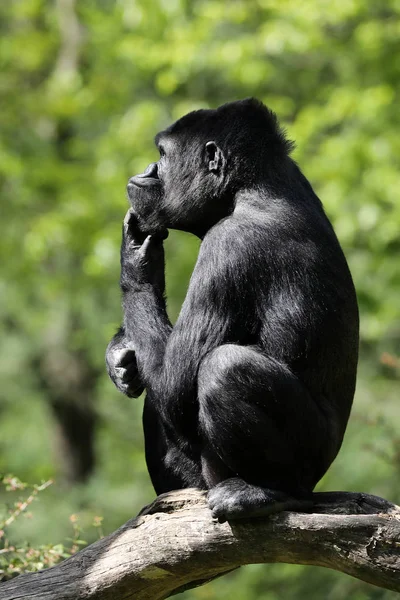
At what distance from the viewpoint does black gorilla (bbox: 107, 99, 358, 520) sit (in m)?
3.67

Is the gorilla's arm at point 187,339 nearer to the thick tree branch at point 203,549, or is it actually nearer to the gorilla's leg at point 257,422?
the gorilla's leg at point 257,422

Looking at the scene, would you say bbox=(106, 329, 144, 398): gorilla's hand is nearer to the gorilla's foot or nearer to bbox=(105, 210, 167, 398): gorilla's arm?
bbox=(105, 210, 167, 398): gorilla's arm

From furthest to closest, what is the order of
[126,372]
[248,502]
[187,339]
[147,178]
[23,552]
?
[23,552], [147,178], [126,372], [187,339], [248,502]

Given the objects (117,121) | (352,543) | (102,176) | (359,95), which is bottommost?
(352,543)

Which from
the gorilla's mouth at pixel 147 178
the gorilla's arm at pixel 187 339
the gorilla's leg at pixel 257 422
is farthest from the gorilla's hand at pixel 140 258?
the gorilla's leg at pixel 257 422

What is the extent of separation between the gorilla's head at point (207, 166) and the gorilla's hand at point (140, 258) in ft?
0.19

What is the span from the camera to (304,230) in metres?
3.97

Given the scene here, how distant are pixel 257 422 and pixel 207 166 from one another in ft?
4.59

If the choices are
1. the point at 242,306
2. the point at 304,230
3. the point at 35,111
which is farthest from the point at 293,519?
the point at 35,111

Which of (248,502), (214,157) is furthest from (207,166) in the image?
(248,502)

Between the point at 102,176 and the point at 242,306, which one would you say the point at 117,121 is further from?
the point at 242,306

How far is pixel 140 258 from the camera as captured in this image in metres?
4.31

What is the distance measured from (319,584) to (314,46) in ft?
21.2

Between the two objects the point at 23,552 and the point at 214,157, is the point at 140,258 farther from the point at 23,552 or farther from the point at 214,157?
the point at 23,552
